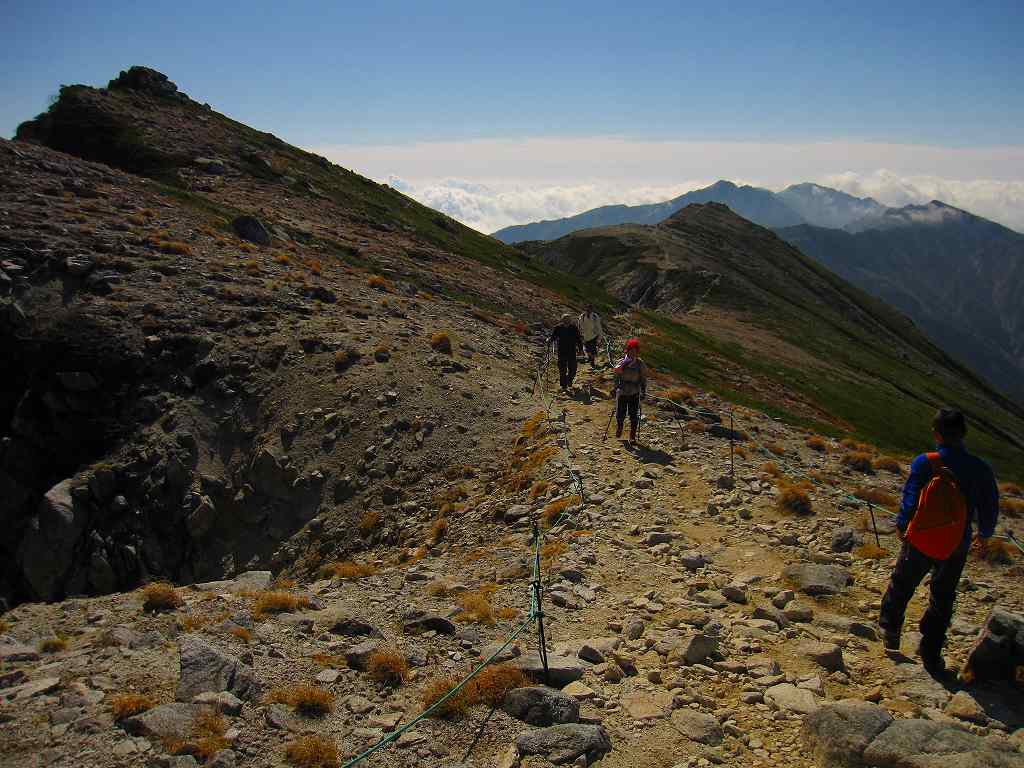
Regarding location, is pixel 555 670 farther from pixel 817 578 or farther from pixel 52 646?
pixel 52 646

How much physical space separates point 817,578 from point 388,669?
26.2 feet

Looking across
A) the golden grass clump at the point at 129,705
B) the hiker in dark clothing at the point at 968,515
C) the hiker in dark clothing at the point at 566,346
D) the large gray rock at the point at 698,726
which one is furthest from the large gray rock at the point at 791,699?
the hiker in dark clothing at the point at 566,346

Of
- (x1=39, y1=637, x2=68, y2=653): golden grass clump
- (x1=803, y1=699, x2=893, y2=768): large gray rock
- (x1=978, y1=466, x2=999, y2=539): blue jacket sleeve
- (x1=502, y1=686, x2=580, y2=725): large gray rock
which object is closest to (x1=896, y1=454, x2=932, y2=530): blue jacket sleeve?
(x1=978, y1=466, x2=999, y2=539): blue jacket sleeve

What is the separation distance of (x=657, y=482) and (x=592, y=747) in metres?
9.90

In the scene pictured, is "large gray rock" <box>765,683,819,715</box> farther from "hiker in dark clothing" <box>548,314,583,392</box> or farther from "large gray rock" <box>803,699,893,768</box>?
"hiker in dark clothing" <box>548,314,583,392</box>

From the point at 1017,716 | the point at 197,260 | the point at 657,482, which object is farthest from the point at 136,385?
the point at 1017,716

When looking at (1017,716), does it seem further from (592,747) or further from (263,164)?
(263,164)

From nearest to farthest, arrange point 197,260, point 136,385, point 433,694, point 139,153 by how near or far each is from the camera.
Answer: point 433,694
point 136,385
point 197,260
point 139,153

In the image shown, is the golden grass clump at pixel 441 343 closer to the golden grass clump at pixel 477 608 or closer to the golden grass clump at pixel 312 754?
the golden grass clump at pixel 477 608

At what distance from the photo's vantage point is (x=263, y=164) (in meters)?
58.8

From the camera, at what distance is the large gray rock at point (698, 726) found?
797cm

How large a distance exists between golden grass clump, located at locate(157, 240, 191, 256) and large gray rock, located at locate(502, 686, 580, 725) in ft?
90.3

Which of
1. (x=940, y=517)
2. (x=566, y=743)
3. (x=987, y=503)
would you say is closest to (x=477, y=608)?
(x=566, y=743)

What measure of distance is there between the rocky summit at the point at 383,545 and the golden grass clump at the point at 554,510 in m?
0.08
